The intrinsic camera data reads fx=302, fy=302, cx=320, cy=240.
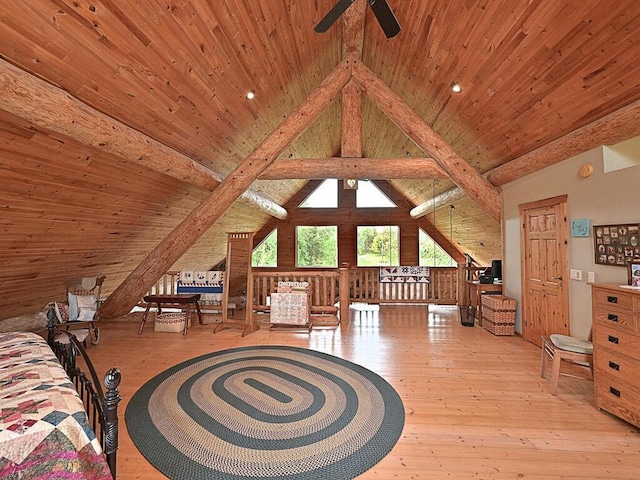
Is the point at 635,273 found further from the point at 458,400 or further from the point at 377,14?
the point at 377,14

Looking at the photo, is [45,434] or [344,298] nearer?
[45,434]

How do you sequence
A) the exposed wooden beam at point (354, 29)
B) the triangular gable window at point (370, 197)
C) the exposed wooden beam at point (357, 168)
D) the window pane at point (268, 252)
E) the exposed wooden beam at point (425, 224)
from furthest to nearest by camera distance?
the window pane at point (268, 252), the triangular gable window at point (370, 197), the exposed wooden beam at point (425, 224), the exposed wooden beam at point (357, 168), the exposed wooden beam at point (354, 29)

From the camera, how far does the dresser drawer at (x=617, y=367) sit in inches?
85.6

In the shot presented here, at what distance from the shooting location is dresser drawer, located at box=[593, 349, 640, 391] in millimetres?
2174

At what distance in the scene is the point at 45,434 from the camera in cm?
120

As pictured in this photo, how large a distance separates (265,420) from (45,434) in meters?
1.46

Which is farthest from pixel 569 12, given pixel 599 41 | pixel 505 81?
pixel 505 81

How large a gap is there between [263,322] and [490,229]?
17.5 ft

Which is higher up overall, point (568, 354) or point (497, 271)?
point (497, 271)

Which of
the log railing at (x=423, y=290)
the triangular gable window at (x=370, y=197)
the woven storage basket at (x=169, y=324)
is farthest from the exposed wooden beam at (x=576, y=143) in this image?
the woven storage basket at (x=169, y=324)

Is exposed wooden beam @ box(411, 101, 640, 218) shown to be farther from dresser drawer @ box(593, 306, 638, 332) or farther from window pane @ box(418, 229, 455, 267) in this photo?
window pane @ box(418, 229, 455, 267)

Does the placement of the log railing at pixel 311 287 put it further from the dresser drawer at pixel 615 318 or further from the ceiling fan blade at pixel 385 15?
the ceiling fan blade at pixel 385 15

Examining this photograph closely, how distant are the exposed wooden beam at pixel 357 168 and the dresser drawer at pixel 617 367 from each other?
3.24 metres

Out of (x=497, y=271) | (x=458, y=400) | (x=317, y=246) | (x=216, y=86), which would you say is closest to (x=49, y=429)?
(x=458, y=400)
